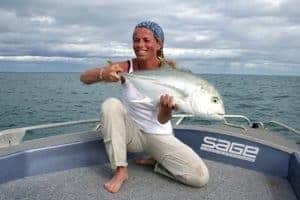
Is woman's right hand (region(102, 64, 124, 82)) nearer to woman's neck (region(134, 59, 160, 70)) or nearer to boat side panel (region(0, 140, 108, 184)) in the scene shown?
woman's neck (region(134, 59, 160, 70))

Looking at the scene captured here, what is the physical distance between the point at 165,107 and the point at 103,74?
25.4 inches

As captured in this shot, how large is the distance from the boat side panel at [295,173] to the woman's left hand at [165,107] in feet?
4.71

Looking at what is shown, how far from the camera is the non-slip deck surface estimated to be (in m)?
4.35

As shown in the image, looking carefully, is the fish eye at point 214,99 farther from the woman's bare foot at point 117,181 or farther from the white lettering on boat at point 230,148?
the white lettering on boat at point 230,148

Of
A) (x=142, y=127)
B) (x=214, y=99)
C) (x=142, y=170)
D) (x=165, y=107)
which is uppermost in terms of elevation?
(x=214, y=99)

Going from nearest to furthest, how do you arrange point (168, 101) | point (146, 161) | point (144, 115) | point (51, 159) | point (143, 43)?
point (168, 101), point (143, 43), point (144, 115), point (51, 159), point (146, 161)

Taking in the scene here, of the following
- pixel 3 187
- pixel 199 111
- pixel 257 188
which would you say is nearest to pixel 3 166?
pixel 3 187

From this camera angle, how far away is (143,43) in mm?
4297

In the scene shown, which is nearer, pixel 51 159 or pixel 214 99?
pixel 214 99

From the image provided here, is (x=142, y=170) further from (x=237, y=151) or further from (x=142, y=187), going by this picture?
(x=237, y=151)

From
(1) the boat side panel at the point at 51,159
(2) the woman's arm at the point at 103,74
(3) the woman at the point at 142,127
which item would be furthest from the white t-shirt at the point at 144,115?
(1) the boat side panel at the point at 51,159

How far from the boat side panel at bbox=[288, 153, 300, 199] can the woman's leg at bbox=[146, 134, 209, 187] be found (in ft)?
2.94

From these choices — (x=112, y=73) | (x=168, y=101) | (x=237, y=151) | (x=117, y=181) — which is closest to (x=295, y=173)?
(x=237, y=151)

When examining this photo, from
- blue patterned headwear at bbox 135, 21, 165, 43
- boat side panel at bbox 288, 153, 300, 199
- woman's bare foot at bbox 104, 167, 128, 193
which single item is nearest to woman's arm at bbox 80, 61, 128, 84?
blue patterned headwear at bbox 135, 21, 165, 43
